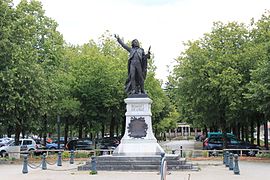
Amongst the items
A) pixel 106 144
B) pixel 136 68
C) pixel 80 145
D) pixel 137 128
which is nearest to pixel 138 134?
pixel 137 128

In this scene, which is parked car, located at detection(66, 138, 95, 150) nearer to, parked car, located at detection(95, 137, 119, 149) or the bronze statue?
parked car, located at detection(95, 137, 119, 149)

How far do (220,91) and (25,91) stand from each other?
15310 millimetres

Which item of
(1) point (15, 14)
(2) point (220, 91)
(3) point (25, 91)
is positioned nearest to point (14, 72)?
(3) point (25, 91)

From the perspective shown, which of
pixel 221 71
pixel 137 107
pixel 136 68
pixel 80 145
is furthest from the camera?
pixel 80 145

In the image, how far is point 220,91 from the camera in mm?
38156

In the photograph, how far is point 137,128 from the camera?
24000 mm

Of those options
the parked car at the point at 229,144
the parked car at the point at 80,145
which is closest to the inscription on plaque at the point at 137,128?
the parked car at the point at 229,144

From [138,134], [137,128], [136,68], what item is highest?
[136,68]

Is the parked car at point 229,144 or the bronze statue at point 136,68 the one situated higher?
the bronze statue at point 136,68

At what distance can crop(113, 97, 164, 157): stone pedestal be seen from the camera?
23641 mm

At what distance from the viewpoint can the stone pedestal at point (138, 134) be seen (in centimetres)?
2364

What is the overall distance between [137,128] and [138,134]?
301 mm

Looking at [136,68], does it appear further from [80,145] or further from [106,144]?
[80,145]

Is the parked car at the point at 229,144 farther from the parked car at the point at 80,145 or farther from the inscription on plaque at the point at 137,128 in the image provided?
the inscription on plaque at the point at 137,128
